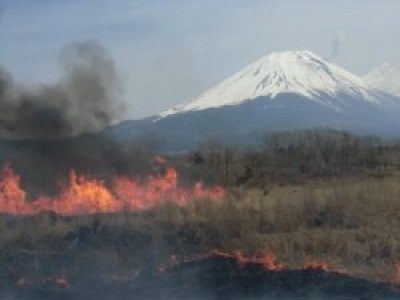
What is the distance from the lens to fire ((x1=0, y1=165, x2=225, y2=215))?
1064 inches

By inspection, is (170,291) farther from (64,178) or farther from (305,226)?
(64,178)

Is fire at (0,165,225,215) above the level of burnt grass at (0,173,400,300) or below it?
above

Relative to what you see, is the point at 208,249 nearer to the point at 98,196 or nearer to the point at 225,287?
the point at 225,287

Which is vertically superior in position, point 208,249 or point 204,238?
point 204,238

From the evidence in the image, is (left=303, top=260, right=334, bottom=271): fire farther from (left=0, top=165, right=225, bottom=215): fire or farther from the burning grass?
(left=0, top=165, right=225, bottom=215): fire

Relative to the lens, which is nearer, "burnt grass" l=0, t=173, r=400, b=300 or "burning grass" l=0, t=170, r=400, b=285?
"burnt grass" l=0, t=173, r=400, b=300

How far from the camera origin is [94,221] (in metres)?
22.3

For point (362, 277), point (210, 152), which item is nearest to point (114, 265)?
point (362, 277)

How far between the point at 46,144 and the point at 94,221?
34.8 feet

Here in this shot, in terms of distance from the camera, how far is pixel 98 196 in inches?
1100

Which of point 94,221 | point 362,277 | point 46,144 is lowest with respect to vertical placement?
point 362,277

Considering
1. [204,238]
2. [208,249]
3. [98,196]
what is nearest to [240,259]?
[208,249]

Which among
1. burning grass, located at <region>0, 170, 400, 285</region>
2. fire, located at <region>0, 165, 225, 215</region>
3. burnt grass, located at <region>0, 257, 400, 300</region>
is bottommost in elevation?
burnt grass, located at <region>0, 257, 400, 300</region>

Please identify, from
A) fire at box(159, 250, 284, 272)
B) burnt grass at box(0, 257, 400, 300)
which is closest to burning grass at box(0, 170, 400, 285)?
fire at box(159, 250, 284, 272)
